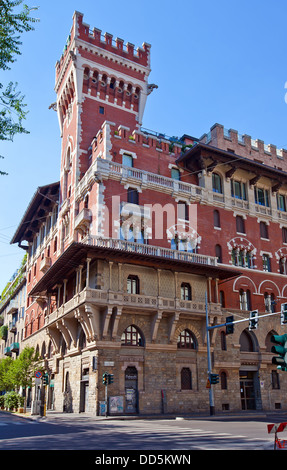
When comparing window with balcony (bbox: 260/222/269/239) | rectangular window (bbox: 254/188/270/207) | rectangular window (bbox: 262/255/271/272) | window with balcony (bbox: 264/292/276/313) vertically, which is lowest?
window with balcony (bbox: 264/292/276/313)

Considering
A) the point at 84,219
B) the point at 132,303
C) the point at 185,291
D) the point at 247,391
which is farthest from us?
the point at 247,391

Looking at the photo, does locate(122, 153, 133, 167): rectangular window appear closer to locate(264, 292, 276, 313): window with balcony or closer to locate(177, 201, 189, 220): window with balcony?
locate(177, 201, 189, 220): window with balcony

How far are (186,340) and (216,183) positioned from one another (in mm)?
14243

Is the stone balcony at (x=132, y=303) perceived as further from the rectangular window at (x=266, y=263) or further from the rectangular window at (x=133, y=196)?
the rectangular window at (x=266, y=263)

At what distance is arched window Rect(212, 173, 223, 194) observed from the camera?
38.4m

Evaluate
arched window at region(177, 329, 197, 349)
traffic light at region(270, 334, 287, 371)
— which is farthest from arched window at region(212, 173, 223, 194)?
traffic light at region(270, 334, 287, 371)

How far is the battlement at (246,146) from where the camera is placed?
40531mm

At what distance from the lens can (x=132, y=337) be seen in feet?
97.4

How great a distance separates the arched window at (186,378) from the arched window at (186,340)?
1579 mm

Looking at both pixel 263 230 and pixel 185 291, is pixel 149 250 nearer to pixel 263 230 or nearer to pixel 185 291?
pixel 185 291

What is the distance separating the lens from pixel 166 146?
3694 centimetres

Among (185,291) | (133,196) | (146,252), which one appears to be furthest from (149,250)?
(133,196)

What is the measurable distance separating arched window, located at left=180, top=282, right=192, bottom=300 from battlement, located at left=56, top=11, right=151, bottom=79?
849 inches
